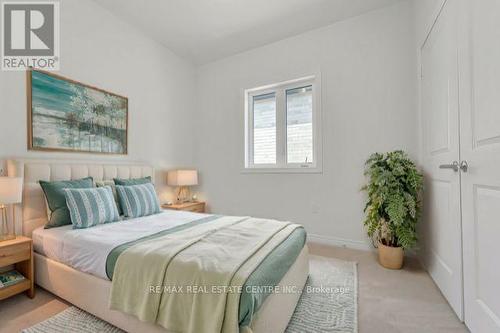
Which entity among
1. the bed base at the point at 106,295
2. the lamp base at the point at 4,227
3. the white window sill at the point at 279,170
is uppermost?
the white window sill at the point at 279,170

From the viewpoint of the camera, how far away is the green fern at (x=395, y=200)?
218 centimetres

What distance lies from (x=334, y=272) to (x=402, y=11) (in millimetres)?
3045

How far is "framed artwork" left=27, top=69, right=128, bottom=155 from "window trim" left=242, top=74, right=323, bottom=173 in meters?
1.81

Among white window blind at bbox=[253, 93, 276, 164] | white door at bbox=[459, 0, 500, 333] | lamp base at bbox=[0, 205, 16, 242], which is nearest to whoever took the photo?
white door at bbox=[459, 0, 500, 333]

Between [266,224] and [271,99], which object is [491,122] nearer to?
[266,224]

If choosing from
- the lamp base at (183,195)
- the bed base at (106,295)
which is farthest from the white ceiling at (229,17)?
the bed base at (106,295)

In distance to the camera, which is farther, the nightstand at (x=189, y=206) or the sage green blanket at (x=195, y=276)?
the nightstand at (x=189, y=206)

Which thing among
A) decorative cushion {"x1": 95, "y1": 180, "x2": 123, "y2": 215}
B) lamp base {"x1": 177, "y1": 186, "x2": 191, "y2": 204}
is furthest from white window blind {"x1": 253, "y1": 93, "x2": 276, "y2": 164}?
decorative cushion {"x1": 95, "y1": 180, "x2": 123, "y2": 215}

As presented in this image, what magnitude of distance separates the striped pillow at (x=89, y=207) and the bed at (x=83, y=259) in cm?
11

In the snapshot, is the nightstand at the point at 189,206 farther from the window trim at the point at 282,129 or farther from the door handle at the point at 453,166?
the door handle at the point at 453,166

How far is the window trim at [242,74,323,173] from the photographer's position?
3.12 m

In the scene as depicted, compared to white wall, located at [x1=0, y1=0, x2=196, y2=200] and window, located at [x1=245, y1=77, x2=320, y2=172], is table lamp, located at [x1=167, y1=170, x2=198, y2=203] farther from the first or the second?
window, located at [x1=245, y1=77, x2=320, y2=172]

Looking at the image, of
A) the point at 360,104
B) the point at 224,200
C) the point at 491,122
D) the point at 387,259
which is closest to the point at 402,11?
the point at 360,104

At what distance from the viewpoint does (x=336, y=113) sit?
301 centimetres
